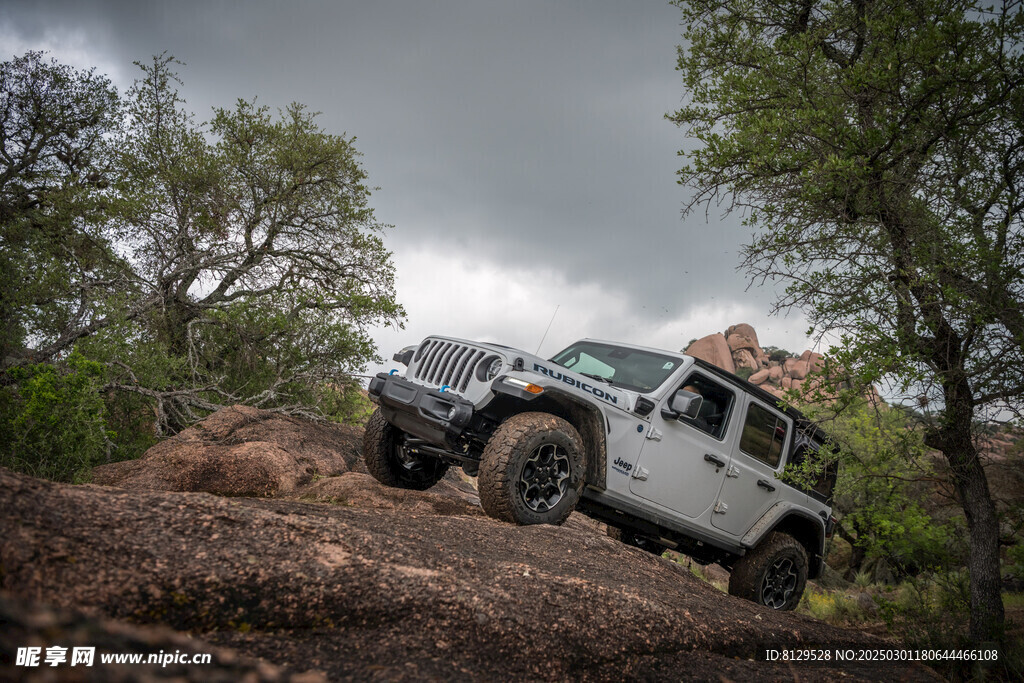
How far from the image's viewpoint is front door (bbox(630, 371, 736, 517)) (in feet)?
18.1

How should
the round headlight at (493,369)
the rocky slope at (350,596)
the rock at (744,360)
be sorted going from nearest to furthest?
the rocky slope at (350,596) < the round headlight at (493,369) < the rock at (744,360)

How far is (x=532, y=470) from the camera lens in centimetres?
478

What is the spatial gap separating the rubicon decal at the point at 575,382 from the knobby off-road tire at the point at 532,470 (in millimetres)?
354

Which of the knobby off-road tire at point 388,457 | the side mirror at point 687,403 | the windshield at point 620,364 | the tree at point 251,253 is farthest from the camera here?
the tree at point 251,253

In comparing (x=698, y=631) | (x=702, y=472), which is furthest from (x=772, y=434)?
(x=698, y=631)

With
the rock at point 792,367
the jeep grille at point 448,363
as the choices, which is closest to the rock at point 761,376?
the rock at point 792,367

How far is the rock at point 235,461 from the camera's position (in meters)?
5.68

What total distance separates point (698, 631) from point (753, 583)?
3147 millimetres

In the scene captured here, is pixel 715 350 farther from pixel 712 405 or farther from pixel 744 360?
pixel 712 405

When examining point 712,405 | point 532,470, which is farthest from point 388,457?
point 712,405

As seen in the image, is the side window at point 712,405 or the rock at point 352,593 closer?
the rock at point 352,593

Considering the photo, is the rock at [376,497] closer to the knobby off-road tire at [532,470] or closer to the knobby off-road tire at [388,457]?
the knobby off-road tire at [388,457]

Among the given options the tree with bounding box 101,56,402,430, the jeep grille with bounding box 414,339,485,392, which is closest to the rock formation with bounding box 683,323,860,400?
the tree with bounding box 101,56,402,430

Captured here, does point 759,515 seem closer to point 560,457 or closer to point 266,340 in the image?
point 560,457
